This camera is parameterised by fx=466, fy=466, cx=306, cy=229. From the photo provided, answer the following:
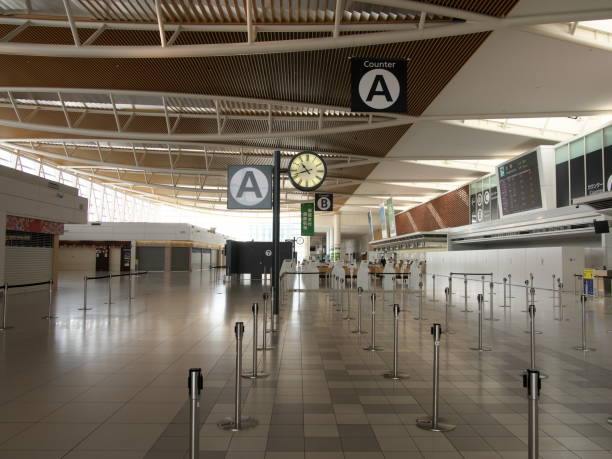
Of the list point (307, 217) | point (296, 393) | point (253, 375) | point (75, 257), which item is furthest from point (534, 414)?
point (75, 257)

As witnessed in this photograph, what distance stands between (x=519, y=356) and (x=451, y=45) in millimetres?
9511

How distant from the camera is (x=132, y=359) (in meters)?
7.13

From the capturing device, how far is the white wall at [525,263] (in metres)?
19.7

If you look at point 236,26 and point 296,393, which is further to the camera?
point 236,26

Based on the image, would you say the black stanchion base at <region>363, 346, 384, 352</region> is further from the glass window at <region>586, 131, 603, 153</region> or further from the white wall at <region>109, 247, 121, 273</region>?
the white wall at <region>109, 247, 121, 273</region>

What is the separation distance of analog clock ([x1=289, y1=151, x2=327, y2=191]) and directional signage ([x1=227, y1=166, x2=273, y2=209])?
155 centimetres

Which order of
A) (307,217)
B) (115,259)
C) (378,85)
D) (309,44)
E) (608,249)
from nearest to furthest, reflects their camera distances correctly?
(378,85), (309,44), (608,249), (307,217), (115,259)

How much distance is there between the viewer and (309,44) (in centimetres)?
1313

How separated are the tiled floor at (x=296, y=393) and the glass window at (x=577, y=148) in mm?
11095

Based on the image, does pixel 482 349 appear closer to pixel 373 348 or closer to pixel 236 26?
pixel 373 348

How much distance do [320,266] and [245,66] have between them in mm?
13592

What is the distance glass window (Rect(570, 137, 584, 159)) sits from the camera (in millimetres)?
19245

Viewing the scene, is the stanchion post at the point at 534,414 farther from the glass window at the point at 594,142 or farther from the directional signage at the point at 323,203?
the directional signage at the point at 323,203

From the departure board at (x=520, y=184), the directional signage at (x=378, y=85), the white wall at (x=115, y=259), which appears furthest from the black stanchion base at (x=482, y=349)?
the white wall at (x=115, y=259)
